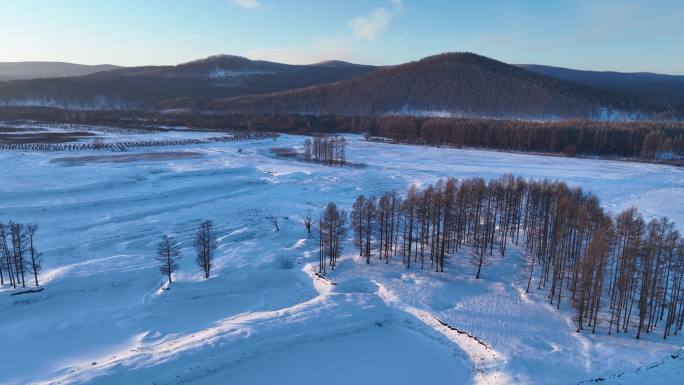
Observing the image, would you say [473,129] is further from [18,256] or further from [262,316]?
[18,256]

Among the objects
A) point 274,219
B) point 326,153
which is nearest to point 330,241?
point 274,219

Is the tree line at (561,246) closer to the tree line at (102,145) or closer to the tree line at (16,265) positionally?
the tree line at (16,265)

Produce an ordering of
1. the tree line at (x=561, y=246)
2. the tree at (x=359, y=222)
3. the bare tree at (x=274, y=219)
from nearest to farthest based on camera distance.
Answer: the tree line at (x=561, y=246)
the tree at (x=359, y=222)
the bare tree at (x=274, y=219)

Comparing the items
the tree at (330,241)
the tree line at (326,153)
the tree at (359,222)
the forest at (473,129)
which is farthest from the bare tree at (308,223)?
the forest at (473,129)

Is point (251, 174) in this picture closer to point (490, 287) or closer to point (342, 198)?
point (342, 198)

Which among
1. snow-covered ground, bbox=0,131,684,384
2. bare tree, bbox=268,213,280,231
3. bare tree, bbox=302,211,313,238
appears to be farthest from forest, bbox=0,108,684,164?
bare tree, bbox=302,211,313,238

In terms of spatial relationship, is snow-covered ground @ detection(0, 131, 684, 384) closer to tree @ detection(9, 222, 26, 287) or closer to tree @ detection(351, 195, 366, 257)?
tree @ detection(351, 195, 366, 257)

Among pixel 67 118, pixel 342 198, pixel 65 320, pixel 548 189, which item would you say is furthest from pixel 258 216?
pixel 67 118
